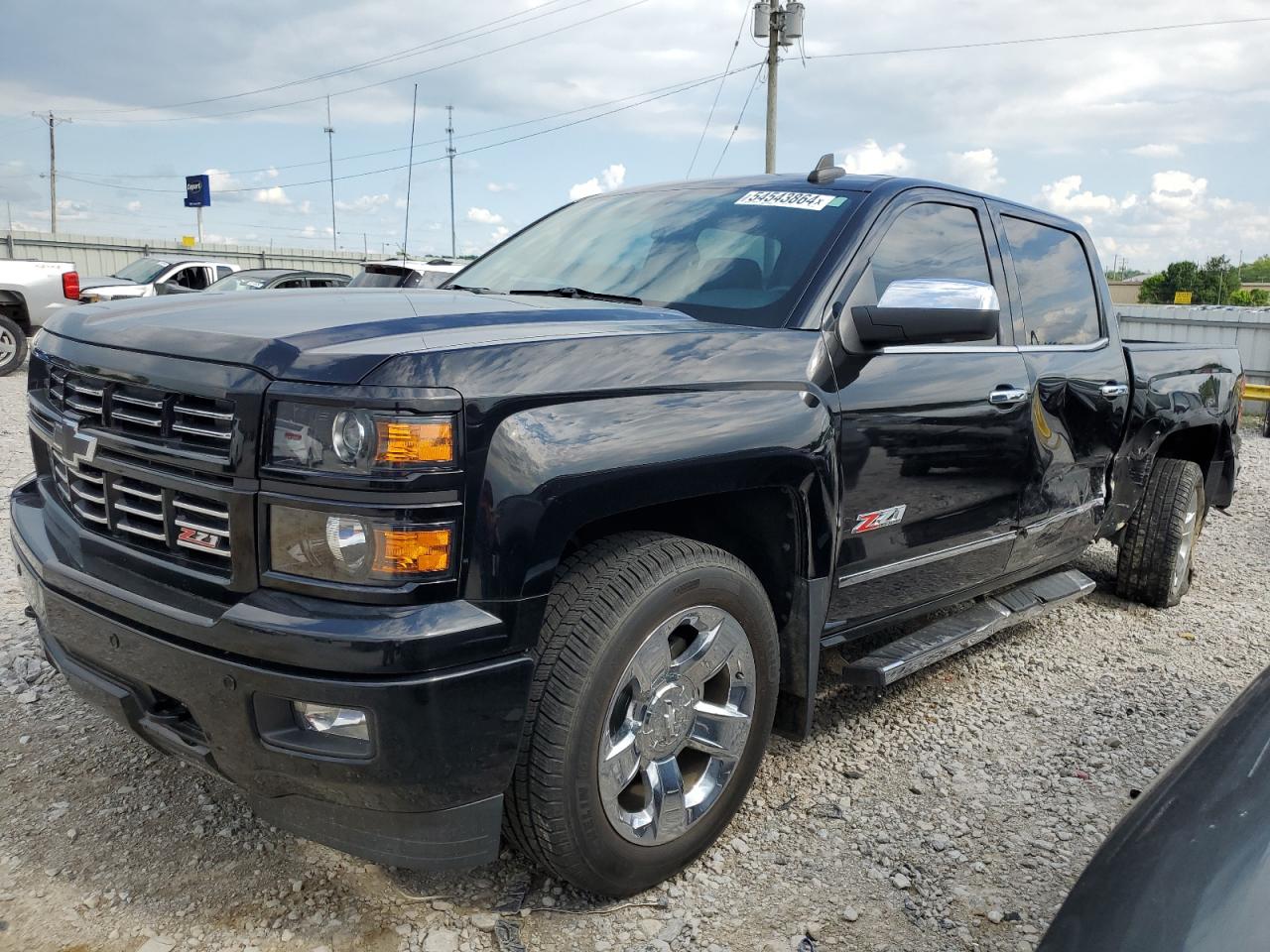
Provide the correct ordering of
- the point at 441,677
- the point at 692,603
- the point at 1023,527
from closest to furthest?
the point at 441,677
the point at 692,603
the point at 1023,527

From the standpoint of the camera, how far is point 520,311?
248 cm

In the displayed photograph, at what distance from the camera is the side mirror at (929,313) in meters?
2.69

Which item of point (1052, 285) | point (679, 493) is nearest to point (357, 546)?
point (679, 493)

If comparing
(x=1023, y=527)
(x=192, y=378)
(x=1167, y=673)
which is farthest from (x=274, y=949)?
(x=1167, y=673)

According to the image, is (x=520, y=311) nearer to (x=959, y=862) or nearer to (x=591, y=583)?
(x=591, y=583)

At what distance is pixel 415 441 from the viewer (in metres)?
1.91

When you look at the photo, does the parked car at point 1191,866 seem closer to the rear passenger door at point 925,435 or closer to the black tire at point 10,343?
the rear passenger door at point 925,435

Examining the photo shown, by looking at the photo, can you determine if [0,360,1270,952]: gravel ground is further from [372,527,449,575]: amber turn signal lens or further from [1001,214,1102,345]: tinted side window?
[1001,214,1102,345]: tinted side window

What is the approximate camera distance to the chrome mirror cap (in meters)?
2.71

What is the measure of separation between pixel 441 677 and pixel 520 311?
0.96 m

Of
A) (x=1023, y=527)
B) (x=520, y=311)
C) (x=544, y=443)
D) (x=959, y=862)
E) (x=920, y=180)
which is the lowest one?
(x=959, y=862)

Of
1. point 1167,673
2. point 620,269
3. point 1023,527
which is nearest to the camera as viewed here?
point 620,269

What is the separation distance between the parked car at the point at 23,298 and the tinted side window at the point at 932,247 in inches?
434

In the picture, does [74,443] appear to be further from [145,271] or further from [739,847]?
[145,271]
